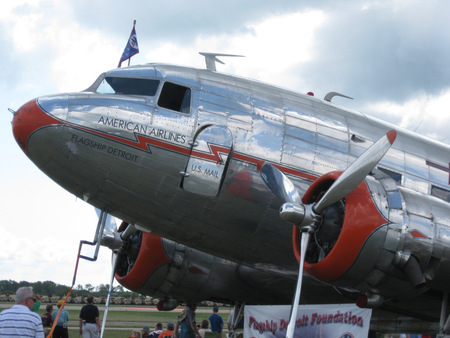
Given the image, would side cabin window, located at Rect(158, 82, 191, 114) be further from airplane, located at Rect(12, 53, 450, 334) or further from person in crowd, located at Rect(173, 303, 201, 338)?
person in crowd, located at Rect(173, 303, 201, 338)

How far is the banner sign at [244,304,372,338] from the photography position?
7.61 m

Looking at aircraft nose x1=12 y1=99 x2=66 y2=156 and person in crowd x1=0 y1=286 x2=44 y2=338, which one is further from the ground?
aircraft nose x1=12 y1=99 x2=66 y2=156

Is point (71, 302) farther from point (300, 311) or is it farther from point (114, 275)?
point (300, 311)

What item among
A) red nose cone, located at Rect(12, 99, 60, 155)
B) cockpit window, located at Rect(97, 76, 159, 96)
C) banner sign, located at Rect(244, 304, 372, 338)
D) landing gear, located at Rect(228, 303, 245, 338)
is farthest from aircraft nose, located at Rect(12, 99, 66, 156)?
landing gear, located at Rect(228, 303, 245, 338)

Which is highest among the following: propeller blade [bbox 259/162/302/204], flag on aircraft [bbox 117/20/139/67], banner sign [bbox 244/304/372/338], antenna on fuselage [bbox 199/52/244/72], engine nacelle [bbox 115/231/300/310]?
flag on aircraft [bbox 117/20/139/67]

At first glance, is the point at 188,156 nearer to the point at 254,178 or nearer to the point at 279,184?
the point at 254,178

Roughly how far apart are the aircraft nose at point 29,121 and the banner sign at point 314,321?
4121 mm

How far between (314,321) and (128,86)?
4.21 m

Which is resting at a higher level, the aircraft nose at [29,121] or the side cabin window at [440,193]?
the side cabin window at [440,193]

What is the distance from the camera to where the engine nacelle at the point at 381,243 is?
745 cm

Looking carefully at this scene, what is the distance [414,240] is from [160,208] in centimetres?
339

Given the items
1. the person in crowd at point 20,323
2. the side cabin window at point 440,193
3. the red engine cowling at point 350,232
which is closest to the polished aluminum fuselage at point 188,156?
the side cabin window at point 440,193

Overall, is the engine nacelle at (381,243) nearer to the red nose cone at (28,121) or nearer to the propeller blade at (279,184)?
the propeller blade at (279,184)

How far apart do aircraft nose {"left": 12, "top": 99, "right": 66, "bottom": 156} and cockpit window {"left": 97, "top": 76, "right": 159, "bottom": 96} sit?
967mm
